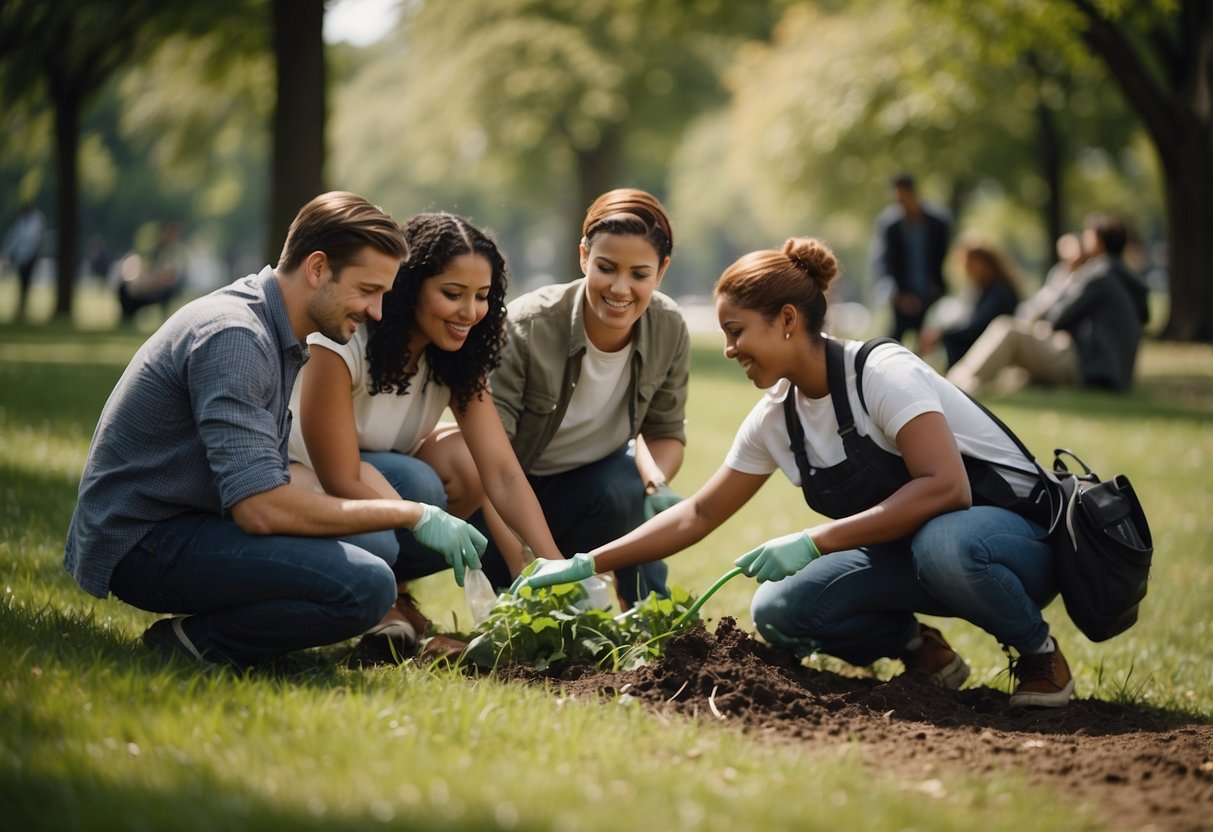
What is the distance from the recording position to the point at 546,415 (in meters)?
4.89

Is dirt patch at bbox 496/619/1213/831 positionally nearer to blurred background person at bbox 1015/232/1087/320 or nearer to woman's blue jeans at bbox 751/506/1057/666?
woman's blue jeans at bbox 751/506/1057/666

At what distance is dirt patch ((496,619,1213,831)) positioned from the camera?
3018 millimetres

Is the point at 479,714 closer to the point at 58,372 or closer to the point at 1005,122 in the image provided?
the point at 58,372

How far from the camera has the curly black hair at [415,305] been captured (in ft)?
13.9

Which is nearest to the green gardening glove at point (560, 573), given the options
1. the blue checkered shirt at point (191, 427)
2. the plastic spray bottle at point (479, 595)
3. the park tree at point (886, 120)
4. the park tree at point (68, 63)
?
the plastic spray bottle at point (479, 595)

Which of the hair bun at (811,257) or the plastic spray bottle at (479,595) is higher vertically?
the hair bun at (811,257)

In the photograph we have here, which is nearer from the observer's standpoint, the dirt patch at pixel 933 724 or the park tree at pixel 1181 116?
the dirt patch at pixel 933 724

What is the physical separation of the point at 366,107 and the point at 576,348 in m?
37.8

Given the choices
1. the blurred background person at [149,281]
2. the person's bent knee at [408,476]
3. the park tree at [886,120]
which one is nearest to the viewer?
the person's bent knee at [408,476]

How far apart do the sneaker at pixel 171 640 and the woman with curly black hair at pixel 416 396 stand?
0.65 m

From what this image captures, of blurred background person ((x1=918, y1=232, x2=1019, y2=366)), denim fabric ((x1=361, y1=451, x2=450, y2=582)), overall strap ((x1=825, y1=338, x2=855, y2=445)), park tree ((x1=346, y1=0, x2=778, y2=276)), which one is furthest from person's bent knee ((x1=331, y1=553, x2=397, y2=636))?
park tree ((x1=346, y1=0, x2=778, y2=276))

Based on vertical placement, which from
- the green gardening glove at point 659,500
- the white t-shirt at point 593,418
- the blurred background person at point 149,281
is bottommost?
the green gardening glove at point 659,500

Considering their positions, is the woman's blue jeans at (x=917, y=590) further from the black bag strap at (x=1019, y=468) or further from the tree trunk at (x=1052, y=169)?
the tree trunk at (x=1052, y=169)

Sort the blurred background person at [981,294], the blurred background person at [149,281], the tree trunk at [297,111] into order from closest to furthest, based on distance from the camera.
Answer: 1. the tree trunk at [297,111]
2. the blurred background person at [981,294]
3. the blurred background person at [149,281]
